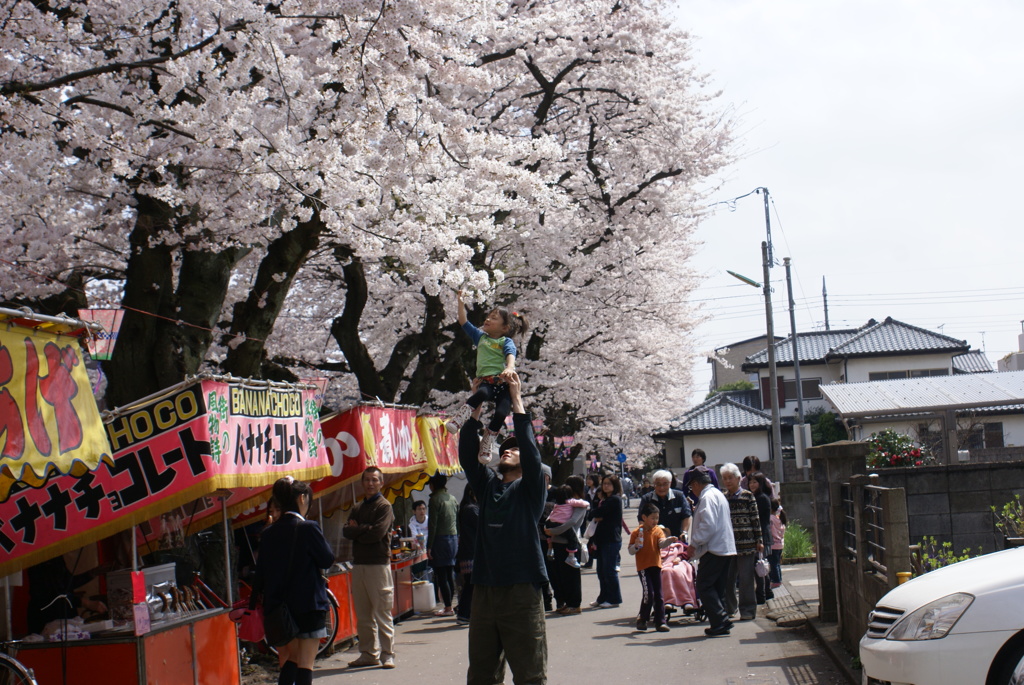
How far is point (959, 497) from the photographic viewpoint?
481 inches

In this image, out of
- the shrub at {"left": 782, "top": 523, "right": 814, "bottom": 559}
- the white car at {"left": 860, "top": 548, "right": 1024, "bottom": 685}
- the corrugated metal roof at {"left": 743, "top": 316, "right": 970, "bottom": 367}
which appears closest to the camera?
the white car at {"left": 860, "top": 548, "right": 1024, "bottom": 685}

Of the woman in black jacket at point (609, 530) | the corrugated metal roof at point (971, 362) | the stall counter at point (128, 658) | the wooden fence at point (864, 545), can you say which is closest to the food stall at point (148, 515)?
the stall counter at point (128, 658)

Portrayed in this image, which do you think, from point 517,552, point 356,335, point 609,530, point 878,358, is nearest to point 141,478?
point 517,552

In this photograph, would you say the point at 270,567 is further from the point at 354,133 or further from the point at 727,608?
the point at 727,608

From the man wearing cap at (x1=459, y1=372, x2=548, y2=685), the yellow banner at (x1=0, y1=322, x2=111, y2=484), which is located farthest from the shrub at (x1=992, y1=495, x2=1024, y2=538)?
the yellow banner at (x1=0, y1=322, x2=111, y2=484)

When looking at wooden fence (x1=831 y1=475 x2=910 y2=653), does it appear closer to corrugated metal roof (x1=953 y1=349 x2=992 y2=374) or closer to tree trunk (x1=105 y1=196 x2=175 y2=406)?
tree trunk (x1=105 y1=196 x2=175 y2=406)

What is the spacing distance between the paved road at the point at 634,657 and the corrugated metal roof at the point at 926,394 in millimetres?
3823

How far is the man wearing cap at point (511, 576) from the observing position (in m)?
5.76

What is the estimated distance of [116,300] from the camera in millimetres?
19844

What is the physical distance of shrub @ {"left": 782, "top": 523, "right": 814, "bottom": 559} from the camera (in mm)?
19344

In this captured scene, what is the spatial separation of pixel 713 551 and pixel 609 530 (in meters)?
3.18

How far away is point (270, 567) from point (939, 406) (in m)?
10.1

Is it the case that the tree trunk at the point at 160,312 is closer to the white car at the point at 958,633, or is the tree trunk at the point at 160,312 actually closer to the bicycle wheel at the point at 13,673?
the bicycle wheel at the point at 13,673

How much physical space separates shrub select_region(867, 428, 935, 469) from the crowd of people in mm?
1596
